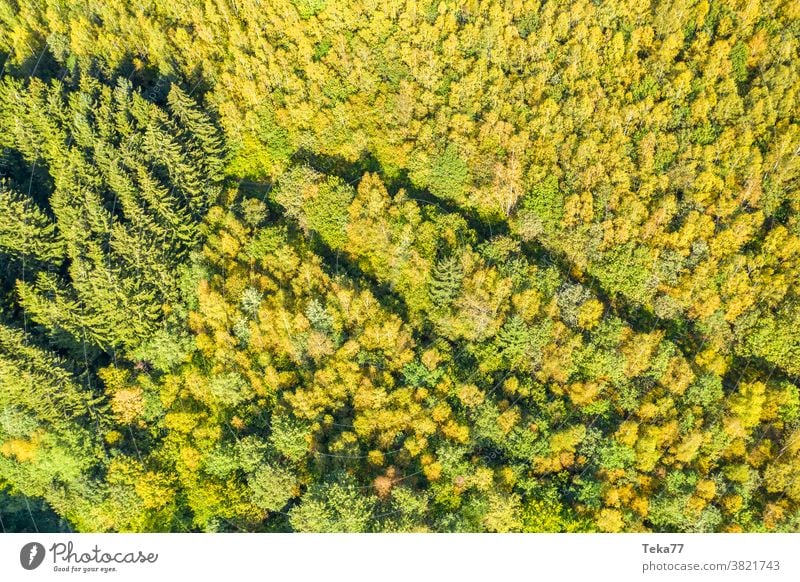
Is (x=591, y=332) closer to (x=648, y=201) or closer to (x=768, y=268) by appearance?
(x=648, y=201)

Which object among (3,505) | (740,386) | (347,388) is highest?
(740,386)

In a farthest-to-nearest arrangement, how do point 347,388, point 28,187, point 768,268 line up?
point 28,187 < point 768,268 < point 347,388
